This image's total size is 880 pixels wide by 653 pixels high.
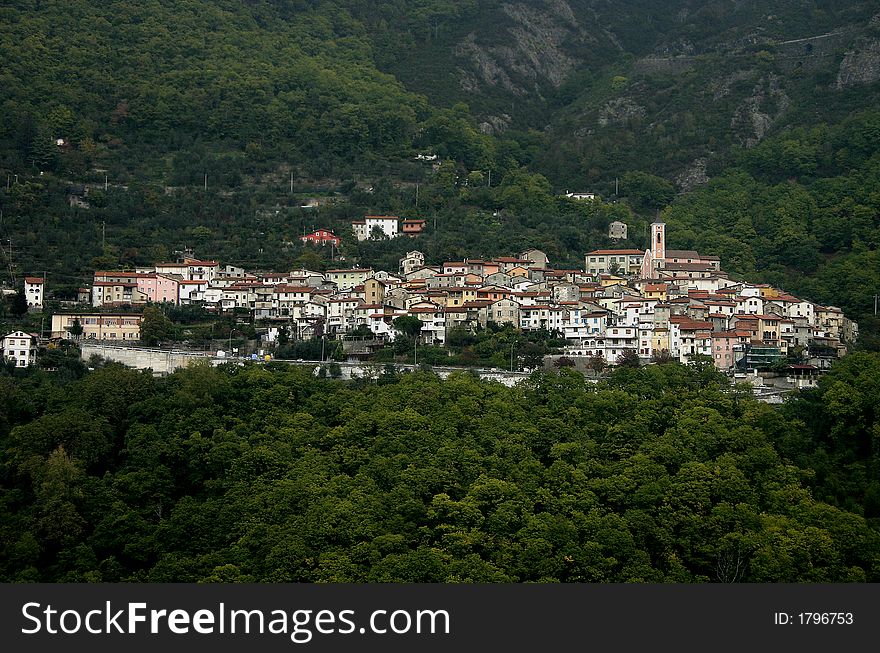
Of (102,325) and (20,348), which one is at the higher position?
(102,325)

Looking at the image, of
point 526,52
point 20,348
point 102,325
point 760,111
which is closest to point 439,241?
point 102,325

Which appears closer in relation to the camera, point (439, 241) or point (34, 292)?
point (34, 292)

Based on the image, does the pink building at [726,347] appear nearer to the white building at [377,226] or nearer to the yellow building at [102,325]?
the white building at [377,226]

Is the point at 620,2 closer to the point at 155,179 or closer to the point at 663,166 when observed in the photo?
the point at 663,166

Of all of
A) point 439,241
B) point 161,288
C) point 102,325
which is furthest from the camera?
point 439,241

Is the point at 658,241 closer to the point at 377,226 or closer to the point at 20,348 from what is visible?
the point at 377,226

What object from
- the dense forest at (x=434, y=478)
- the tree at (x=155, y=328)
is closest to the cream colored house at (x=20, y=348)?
the dense forest at (x=434, y=478)
